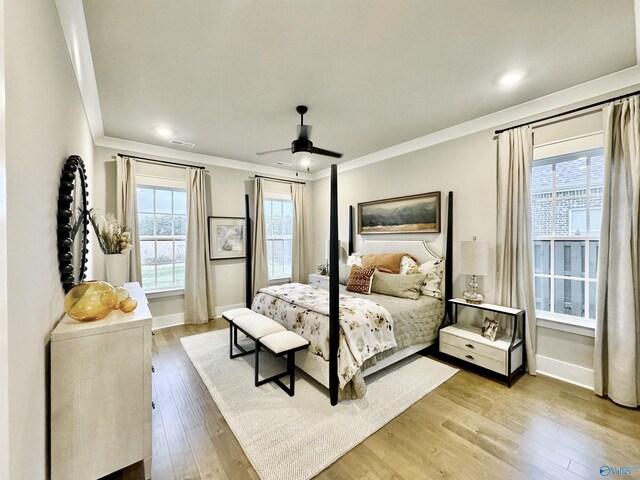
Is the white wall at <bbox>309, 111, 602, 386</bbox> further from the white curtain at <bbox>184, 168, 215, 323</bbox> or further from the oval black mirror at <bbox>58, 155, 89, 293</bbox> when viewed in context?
the oval black mirror at <bbox>58, 155, 89, 293</bbox>

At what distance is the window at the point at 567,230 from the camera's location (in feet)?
8.52

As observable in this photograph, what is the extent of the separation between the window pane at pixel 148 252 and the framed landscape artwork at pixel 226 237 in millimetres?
831

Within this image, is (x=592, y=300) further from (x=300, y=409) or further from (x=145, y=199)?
(x=145, y=199)

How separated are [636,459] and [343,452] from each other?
188 cm

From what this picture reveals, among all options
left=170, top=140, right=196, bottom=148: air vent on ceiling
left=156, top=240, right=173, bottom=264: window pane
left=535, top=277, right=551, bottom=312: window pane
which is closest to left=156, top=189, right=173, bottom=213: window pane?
left=156, top=240, right=173, bottom=264: window pane

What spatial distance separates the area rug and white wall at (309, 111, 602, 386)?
1.05 meters

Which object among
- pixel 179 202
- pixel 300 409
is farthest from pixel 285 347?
pixel 179 202

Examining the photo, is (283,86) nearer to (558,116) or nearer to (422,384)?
(558,116)

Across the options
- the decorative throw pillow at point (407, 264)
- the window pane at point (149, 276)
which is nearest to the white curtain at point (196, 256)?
the window pane at point (149, 276)

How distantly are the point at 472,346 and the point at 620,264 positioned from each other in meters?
1.43

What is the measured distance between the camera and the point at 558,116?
2.65 meters

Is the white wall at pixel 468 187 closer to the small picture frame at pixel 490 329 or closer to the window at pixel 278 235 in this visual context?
the small picture frame at pixel 490 329

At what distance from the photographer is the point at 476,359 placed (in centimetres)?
280

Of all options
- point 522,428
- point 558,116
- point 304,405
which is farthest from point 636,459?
point 558,116
